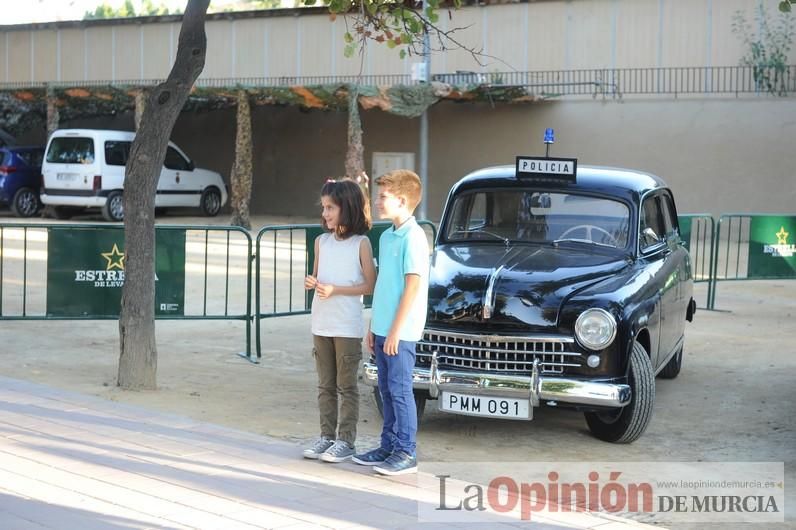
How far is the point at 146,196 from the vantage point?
8.36m

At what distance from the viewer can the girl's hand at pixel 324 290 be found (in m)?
6.19

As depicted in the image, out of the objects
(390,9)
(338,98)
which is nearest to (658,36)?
(338,98)

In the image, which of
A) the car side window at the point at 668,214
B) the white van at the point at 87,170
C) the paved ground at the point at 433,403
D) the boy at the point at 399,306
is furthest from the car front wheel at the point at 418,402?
the white van at the point at 87,170

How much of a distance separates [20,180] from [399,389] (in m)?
23.7

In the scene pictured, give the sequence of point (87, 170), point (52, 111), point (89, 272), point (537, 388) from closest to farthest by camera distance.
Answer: point (537, 388)
point (89, 272)
point (87, 170)
point (52, 111)

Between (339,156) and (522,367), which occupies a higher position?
(339,156)

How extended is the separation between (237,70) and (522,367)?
2662cm

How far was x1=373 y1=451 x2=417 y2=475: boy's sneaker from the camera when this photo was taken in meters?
5.97

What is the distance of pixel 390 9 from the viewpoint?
8.76 m

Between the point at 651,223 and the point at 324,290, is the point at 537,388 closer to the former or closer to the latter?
the point at 324,290

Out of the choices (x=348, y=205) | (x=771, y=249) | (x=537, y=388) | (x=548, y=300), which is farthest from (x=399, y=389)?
(x=771, y=249)

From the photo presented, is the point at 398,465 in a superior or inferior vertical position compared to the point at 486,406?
inferior

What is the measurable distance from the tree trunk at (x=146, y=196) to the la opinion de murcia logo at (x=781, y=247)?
29.0 ft

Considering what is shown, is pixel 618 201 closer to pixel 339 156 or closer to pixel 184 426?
pixel 184 426
